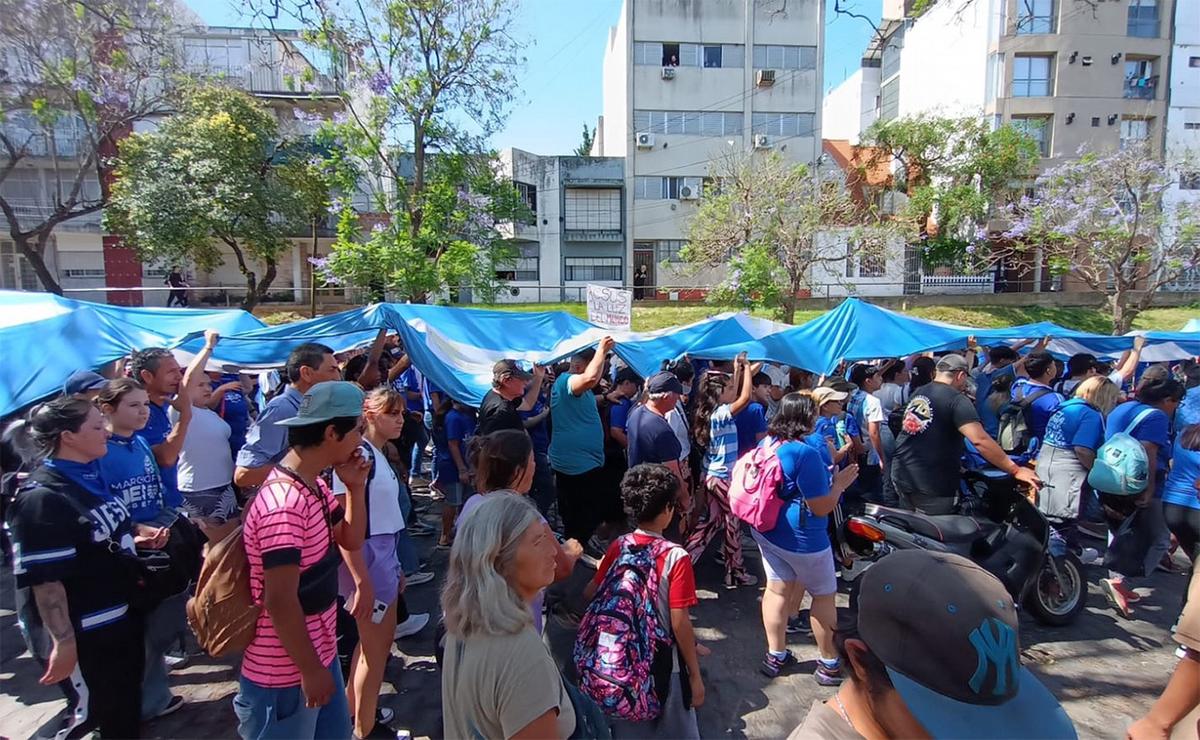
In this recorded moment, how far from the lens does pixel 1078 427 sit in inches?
165

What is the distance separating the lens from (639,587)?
7.07ft

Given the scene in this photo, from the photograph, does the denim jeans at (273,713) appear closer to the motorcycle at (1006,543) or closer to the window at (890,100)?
the motorcycle at (1006,543)

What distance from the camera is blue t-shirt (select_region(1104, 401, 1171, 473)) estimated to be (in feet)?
13.2

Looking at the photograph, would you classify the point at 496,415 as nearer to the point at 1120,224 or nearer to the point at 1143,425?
the point at 1143,425

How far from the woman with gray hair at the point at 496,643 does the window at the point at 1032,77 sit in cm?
2964

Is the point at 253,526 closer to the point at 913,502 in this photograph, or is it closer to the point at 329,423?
the point at 329,423

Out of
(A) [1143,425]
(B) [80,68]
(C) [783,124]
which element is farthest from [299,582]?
(C) [783,124]

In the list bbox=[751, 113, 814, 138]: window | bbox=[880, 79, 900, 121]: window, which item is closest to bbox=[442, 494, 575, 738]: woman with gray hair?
bbox=[751, 113, 814, 138]: window

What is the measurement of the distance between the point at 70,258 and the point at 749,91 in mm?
27206

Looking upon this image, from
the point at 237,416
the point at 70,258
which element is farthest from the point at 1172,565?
the point at 70,258

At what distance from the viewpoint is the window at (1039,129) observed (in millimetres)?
23938

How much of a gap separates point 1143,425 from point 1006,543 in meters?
1.34

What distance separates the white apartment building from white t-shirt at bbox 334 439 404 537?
23.9 metres

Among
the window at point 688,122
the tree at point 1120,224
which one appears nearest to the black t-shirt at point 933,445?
the tree at point 1120,224
